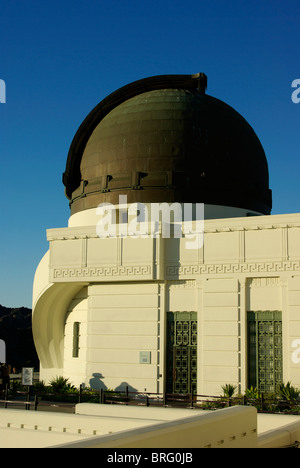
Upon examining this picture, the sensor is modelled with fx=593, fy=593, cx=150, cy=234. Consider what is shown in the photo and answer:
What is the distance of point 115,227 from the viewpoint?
19.1m

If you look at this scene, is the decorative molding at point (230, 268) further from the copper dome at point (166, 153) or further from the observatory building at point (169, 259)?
the copper dome at point (166, 153)

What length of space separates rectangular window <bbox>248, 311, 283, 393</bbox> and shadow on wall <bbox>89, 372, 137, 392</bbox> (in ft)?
12.0

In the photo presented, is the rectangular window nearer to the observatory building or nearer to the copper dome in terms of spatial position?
the observatory building

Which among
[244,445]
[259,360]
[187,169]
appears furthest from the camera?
[187,169]

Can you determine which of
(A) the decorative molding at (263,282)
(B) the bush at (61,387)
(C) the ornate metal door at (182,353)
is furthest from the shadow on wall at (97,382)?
(A) the decorative molding at (263,282)

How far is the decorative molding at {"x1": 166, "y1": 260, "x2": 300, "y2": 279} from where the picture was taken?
16702 millimetres

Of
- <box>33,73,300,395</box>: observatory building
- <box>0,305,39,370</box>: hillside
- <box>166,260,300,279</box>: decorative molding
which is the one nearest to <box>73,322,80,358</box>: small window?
<box>33,73,300,395</box>: observatory building

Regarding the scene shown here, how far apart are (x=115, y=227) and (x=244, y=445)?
12.0 meters

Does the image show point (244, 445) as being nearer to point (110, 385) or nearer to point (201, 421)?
point (201, 421)

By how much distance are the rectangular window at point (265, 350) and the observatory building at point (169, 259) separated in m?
0.03

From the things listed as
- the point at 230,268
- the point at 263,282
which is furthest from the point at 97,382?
the point at 263,282

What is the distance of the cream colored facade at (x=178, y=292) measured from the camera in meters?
16.8

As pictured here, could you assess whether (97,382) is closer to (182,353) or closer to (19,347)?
(182,353)
